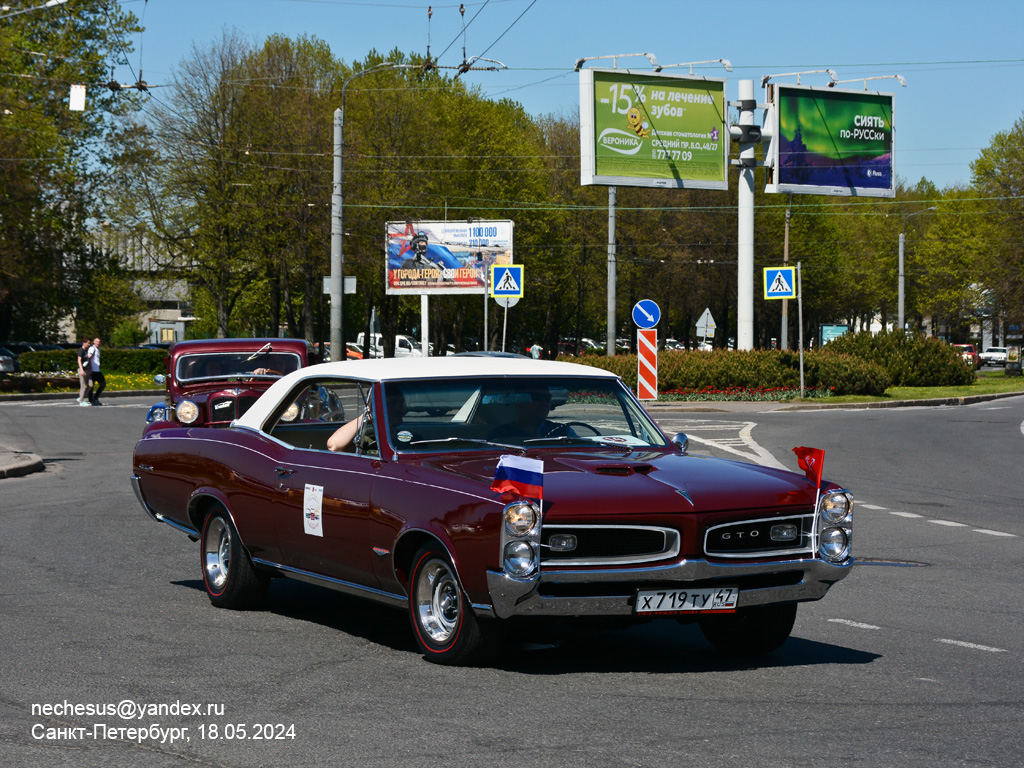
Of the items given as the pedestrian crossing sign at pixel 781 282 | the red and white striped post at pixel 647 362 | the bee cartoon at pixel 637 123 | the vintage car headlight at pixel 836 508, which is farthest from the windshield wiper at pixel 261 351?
the bee cartoon at pixel 637 123

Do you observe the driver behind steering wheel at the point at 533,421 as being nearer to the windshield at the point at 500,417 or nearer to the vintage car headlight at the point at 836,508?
the windshield at the point at 500,417

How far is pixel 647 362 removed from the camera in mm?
21859

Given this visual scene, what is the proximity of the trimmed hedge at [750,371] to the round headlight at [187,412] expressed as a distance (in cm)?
2330

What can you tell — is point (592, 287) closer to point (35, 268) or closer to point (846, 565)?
point (35, 268)

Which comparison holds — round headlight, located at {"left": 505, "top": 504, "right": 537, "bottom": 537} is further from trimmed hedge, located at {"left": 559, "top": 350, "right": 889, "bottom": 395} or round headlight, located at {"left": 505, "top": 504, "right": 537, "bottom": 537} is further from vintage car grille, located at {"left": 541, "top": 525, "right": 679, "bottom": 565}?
trimmed hedge, located at {"left": 559, "top": 350, "right": 889, "bottom": 395}

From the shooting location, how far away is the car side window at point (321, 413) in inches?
298

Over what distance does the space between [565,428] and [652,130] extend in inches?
1307

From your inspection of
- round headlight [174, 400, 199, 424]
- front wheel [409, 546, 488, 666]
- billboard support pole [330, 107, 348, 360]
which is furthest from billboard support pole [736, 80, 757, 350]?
front wheel [409, 546, 488, 666]

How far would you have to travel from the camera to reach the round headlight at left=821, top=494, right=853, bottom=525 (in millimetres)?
6602

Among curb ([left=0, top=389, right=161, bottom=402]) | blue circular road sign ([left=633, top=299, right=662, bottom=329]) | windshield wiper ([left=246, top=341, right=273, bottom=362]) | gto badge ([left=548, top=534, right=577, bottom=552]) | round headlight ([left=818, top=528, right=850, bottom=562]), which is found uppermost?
blue circular road sign ([left=633, top=299, right=662, bottom=329])

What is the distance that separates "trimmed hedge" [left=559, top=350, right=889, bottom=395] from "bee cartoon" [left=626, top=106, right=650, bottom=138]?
6.53 metres

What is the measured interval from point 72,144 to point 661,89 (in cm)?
3074

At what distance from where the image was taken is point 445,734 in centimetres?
527

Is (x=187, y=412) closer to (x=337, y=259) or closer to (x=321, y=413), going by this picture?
(x=321, y=413)
